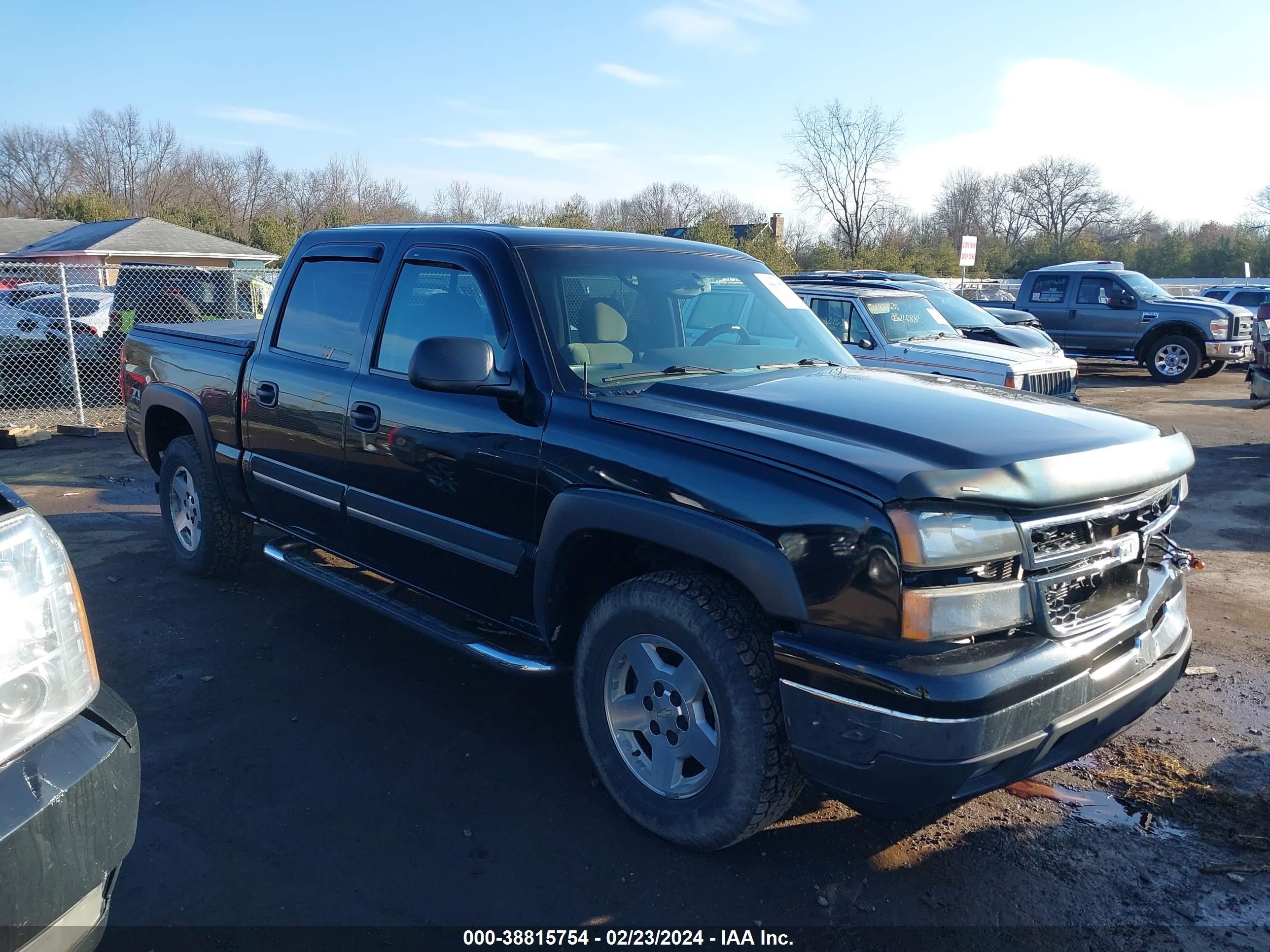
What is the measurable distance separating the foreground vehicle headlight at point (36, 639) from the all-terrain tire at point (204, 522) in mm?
3526

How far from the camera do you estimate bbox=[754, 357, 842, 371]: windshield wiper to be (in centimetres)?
380

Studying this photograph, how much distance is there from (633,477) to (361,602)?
1797 millimetres

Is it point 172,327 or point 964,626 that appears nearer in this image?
point 964,626

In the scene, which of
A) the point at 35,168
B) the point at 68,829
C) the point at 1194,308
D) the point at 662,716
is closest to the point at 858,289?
the point at 662,716

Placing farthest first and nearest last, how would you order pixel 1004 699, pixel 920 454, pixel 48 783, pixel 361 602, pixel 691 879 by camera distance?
1. pixel 361 602
2. pixel 691 879
3. pixel 920 454
4. pixel 1004 699
5. pixel 48 783

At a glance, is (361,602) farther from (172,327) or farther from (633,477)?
(172,327)

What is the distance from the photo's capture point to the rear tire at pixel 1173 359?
16625 mm

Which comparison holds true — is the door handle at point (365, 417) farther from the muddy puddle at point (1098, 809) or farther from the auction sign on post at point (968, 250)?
the auction sign on post at point (968, 250)

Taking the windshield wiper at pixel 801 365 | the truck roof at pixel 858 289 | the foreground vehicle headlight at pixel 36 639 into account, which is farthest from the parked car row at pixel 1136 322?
the foreground vehicle headlight at pixel 36 639

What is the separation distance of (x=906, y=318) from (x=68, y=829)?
32.6 ft

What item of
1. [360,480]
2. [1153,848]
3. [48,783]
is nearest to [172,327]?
[360,480]

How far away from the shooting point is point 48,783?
1.70m

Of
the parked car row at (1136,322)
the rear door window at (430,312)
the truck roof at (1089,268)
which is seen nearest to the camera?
the rear door window at (430,312)

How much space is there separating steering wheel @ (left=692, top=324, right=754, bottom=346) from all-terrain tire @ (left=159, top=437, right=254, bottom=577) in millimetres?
2987
